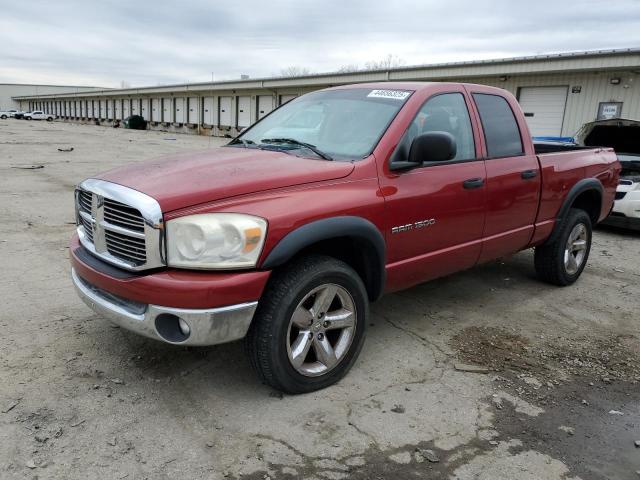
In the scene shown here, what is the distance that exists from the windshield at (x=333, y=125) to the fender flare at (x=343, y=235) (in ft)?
1.80

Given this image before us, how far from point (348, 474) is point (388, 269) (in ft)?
4.74

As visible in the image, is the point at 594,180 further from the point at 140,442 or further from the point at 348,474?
the point at 140,442

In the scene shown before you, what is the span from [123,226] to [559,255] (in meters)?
4.31

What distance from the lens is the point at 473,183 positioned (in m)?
4.14

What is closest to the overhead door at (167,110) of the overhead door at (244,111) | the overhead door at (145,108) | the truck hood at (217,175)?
the overhead door at (145,108)

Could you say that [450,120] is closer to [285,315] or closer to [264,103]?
[285,315]

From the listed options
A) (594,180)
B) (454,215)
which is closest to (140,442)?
(454,215)

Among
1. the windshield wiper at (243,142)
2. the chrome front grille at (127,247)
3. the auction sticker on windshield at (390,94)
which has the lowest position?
the chrome front grille at (127,247)

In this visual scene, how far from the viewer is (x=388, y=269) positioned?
144 inches

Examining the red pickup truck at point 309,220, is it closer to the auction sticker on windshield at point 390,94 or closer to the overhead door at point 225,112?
the auction sticker on windshield at point 390,94

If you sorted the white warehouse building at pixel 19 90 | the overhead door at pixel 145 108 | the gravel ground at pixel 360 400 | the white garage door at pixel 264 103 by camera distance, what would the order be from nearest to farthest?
1. the gravel ground at pixel 360 400
2. the white garage door at pixel 264 103
3. the overhead door at pixel 145 108
4. the white warehouse building at pixel 19 90

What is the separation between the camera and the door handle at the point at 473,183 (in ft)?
13.4

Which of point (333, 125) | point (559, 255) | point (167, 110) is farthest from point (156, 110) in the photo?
point (333, 125)

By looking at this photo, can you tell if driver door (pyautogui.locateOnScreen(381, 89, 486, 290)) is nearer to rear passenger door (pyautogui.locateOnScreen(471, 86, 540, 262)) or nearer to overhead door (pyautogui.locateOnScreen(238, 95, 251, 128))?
rear passenger door (pyautogui.locateOnScreen(471, 86, 540, 262))
